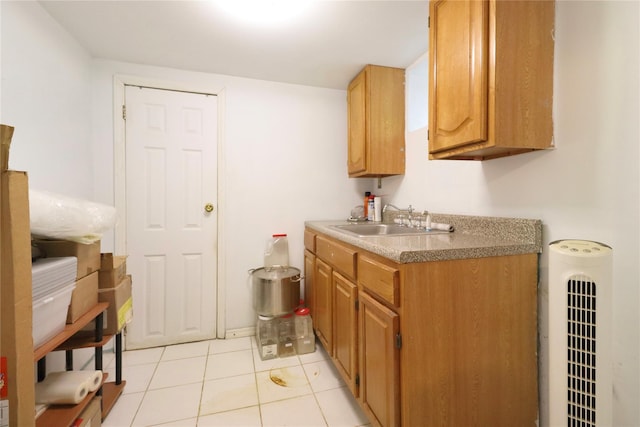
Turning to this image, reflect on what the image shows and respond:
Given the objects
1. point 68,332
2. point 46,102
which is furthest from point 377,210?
point 46,102

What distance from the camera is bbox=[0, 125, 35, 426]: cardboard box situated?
0.65 meters

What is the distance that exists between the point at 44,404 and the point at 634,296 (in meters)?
2.16

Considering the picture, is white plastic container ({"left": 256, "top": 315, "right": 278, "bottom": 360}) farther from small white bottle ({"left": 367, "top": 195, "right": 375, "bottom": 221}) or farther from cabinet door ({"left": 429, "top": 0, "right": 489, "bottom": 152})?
cabinet door ({"left": 429, "top": 0, "right": 489, "bottom": 152})

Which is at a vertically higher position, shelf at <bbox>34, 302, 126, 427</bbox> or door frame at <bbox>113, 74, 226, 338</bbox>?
door frame at <bbox>113, 74, 226, 338</bbox>

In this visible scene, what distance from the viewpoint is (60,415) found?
105 cm

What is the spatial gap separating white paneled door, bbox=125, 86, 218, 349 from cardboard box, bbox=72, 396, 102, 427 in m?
0.86

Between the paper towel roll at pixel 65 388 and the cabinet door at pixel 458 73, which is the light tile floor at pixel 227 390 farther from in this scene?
the cabinet door at pixel 458 73

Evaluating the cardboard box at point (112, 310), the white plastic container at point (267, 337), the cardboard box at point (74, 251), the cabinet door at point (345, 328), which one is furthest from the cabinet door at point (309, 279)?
the cardboard box at point (74, 251)

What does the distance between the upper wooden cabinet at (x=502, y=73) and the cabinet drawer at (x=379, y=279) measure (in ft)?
1.99

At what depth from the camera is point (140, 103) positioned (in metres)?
2.03

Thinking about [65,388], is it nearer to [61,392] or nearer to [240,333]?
[61,392]

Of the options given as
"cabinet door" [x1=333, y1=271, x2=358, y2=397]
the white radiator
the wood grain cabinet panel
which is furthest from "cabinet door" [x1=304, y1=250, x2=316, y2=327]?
the white radiator

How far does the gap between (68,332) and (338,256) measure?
1209 mm

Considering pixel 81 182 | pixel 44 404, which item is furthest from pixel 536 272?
pixel 81 182
